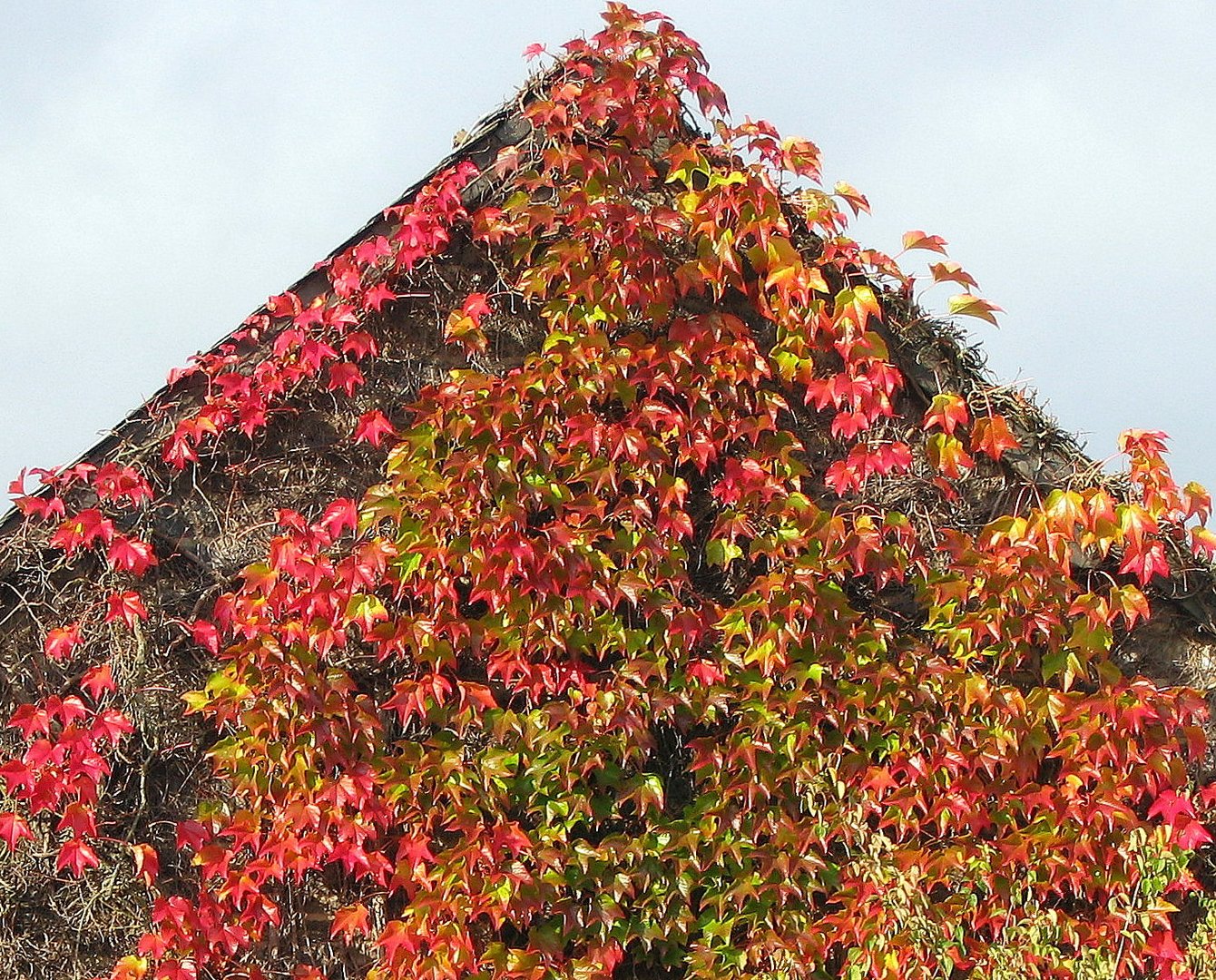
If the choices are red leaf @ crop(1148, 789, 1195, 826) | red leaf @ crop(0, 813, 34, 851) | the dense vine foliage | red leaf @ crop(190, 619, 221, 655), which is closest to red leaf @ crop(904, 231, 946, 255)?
the dense vine foliage

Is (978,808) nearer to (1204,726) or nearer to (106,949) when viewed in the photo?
(1204,726)

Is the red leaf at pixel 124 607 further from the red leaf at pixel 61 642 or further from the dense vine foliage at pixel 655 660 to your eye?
the red leaf at pixel 61 642

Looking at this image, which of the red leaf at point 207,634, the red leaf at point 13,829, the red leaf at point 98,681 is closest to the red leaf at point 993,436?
the red leaf at point 207,634

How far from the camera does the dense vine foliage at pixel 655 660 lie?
3936mm

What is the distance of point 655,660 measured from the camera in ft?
13.1

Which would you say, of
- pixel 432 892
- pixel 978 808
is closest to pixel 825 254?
pixel 978 808

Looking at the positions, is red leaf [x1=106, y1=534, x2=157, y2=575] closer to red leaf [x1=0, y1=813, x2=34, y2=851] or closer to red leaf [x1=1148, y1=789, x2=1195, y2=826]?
red leaf [x1=0, y1=813, x2=34, y2=851]

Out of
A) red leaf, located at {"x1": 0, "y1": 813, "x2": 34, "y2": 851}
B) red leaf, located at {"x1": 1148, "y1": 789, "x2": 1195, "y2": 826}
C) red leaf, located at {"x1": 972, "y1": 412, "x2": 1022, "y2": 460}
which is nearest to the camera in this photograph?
red leaf, located at {"x1": 0, "y1": 813, "x2": 34, "y2": 851}

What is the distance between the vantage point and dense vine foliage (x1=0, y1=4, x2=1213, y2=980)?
3.94m

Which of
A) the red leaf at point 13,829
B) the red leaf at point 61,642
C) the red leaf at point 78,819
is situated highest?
the red leaf at point 61,642

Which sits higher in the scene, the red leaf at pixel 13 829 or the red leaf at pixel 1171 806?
the red leaf at pixel 1171 806

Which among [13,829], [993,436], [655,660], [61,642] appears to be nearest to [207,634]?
[61,642]

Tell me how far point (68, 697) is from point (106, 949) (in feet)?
2.74

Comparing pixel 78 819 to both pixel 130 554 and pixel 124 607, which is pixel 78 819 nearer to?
pixel 124 607
